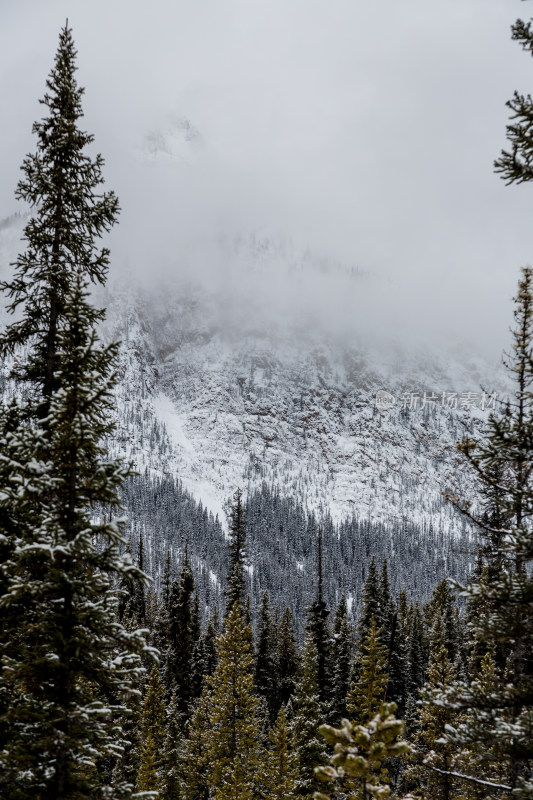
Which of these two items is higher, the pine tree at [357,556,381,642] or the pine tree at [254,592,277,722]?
the pine tree at [357,556,381,642]

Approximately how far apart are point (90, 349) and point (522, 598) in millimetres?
8487

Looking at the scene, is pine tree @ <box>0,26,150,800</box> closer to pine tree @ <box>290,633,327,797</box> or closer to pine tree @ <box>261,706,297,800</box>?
pine tree @ <box>261,706,297,800</box>

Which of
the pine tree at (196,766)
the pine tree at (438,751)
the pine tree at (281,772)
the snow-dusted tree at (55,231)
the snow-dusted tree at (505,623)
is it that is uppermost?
the snow-dusted tree at (55,231)

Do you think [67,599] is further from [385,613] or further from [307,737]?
[385,613]

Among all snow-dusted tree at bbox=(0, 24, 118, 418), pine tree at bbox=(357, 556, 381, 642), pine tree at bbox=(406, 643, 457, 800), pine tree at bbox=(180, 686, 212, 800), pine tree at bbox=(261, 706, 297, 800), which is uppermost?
snow-dusted tree at bbox=(0, 24, 118, 418)

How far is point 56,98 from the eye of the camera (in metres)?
13.2

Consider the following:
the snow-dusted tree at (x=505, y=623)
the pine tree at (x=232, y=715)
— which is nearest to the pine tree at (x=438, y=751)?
the pine tree at (x=232, y=715)

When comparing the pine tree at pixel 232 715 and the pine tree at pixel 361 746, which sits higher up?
the pine tree at pixel 361 746

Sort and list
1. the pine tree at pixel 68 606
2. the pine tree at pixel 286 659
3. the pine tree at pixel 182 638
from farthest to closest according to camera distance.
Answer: the pine tree at pixel 286 659
the pine tree at pixel 182 638
the pine tree at pixel 68 606

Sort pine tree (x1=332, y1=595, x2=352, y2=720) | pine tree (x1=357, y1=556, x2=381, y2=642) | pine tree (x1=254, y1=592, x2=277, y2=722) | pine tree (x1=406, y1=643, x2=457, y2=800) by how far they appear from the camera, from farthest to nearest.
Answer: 1. pine tree (x1=254, y1=592, x2=277, y2=722)
2. pine tree (x1=357, y1=556, x2=381, y2=642)
3. pine tree (x1=332, y1=595, x2=352, y2=720)
4. pine tree (x1=406, y1=643, x2=457, y2=800)

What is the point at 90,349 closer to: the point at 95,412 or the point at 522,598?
the point at 95,412

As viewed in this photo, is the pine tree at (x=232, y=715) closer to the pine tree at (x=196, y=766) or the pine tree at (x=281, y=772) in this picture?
the pine tree at (x=281, y=772)

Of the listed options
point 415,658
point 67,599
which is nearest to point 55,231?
point 67,599

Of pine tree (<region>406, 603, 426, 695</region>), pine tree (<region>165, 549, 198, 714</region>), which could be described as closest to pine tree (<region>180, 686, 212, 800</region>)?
pine tree (<region>165, 549, 198, 714</region>)
